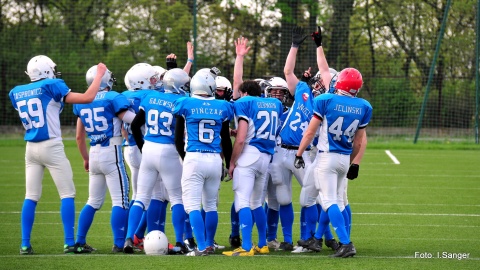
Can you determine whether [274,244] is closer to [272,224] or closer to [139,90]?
[272,224]

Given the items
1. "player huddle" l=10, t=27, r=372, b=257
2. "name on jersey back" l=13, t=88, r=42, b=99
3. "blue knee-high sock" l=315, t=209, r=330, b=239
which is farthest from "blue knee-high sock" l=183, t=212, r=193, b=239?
"name on jersey back" l=13, t=88, r=42, b=99

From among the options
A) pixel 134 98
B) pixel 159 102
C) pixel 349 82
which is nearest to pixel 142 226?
pixel 134 98

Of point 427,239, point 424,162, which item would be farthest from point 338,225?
point 424,162

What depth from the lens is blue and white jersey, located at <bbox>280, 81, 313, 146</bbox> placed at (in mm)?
9734

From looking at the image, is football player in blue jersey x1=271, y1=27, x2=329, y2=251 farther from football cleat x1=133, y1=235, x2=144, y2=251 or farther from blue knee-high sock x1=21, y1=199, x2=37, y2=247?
blue knee-high sock x1=21, y1=199, x2=37, y2=247

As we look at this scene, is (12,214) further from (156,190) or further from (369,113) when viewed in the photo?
(369,113)

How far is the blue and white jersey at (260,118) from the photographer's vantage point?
29.8 feet

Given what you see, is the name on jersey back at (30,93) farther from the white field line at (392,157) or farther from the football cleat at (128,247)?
the white field line at (392,157)

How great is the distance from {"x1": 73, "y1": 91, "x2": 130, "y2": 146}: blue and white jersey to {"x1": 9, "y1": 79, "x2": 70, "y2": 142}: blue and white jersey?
343 mm

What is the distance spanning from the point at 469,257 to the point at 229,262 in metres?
2.56

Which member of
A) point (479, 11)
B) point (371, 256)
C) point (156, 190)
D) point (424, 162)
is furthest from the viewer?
point (479, 11)

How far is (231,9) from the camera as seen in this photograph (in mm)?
27938

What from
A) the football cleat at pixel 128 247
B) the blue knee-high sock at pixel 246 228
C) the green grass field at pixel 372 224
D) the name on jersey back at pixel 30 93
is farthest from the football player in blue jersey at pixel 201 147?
the name on jersey back at pixel 30 93

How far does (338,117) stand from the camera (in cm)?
879
